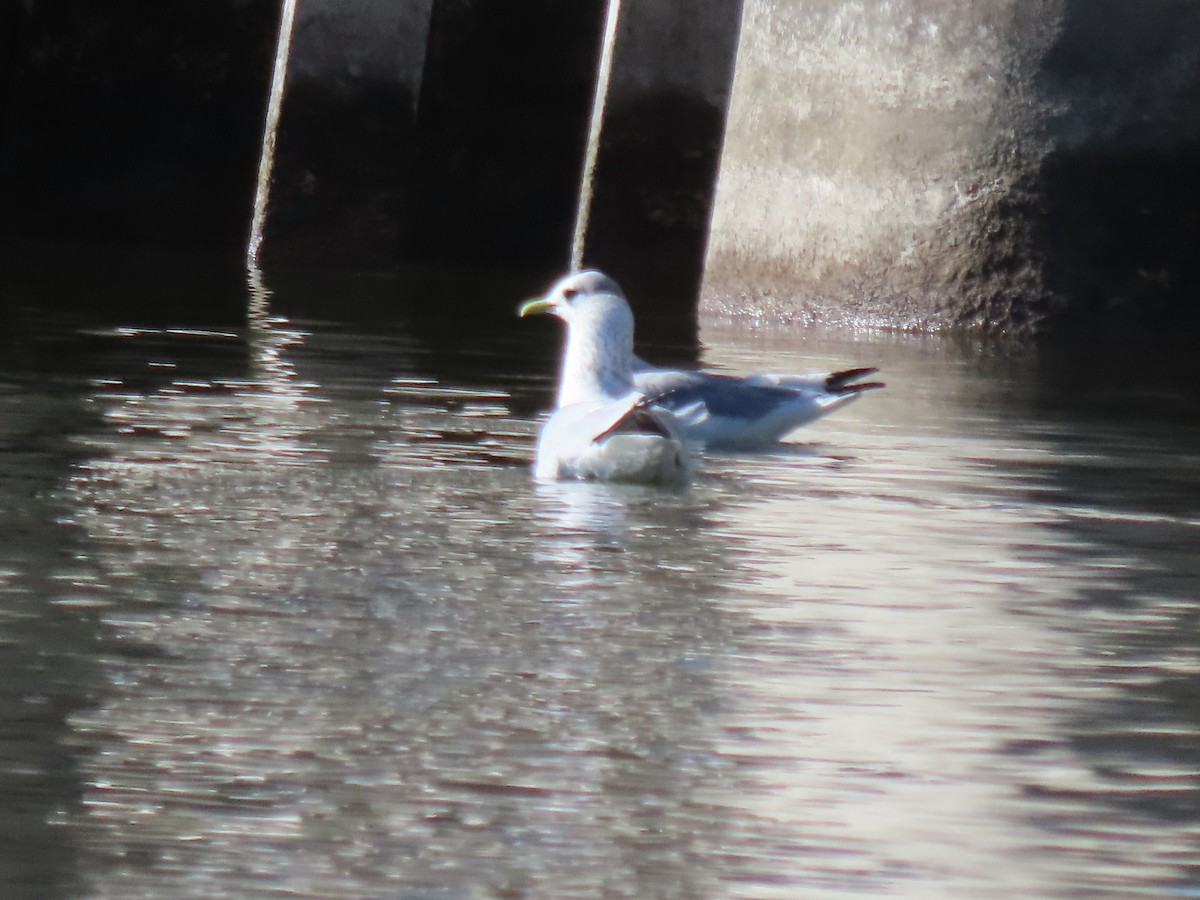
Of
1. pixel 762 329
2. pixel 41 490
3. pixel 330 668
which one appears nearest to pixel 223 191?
pixel 762 329

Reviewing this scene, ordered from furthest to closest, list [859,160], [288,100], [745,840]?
[288,100] < [859,160] < [745,840]

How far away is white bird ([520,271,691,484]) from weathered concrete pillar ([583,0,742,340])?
628 cm

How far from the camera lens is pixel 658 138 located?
1321 cm

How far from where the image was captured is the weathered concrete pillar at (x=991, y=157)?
998 centimetres

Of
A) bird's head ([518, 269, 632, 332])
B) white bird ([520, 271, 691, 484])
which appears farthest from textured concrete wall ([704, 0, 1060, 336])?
white bird ([520, 271, 691, 484])

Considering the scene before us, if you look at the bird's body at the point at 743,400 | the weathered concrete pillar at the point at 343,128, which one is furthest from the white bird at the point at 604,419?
the weathered concrete pillar at the point at 343,128

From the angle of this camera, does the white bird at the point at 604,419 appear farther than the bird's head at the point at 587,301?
No

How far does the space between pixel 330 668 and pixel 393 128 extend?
400 inches

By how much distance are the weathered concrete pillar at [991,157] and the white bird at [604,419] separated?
3773 millimetres

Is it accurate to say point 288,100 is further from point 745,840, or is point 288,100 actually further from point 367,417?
point 745,840

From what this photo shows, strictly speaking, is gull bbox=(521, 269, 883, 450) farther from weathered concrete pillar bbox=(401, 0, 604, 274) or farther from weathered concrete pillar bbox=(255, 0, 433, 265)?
weathered concrete pillar bbox=(401, 0, 604, 274)

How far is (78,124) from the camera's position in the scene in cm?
1596

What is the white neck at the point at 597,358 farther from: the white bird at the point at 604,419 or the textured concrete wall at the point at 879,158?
the textured concrete wall at the point at 879,158

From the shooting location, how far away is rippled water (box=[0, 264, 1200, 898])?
2.98 m
